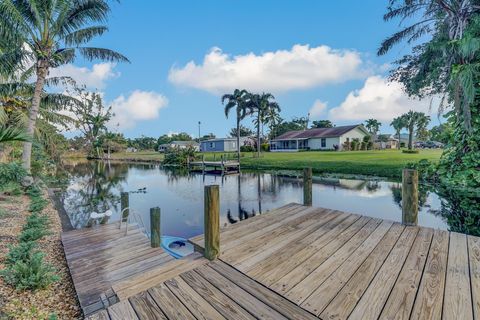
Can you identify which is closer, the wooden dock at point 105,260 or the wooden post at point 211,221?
the wooden post at point 211,221

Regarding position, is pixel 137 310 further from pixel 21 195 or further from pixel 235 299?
pixel 21 195

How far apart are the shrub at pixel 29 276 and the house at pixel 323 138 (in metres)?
31.4

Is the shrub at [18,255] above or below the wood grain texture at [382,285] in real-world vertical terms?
below

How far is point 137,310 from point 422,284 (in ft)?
7.94

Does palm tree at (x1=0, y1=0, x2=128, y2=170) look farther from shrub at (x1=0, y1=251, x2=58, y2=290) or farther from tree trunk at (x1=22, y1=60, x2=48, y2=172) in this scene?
shrub at (x1=0, y1=251, x2=58, y2=290)

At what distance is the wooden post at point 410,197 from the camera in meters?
3.70

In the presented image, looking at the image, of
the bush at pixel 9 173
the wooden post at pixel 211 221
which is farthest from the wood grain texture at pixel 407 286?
the bush at pixel 9 173

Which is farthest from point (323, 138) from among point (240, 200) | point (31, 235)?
point (31, 235)

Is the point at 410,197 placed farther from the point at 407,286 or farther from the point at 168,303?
the point at 168,303

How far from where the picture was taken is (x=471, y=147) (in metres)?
8.94

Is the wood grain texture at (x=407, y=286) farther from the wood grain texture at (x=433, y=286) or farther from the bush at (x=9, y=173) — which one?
the bush at (x=9, y=173)

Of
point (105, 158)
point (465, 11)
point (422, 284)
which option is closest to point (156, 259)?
point (422, 284)

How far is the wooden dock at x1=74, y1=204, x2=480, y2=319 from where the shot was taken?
6.18 ft

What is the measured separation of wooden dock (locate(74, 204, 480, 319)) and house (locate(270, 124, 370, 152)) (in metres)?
29.9
